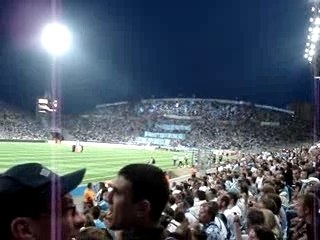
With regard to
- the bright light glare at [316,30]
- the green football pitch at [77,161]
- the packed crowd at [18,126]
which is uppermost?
the bright light glare at [316,30]

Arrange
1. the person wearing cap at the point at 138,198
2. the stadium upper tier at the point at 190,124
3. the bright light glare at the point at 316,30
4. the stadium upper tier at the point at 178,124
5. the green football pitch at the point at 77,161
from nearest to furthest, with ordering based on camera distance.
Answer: the person wearing cap at the point at 138,198
the bright light glare at the point at 316,30
the green football pitch at the point at 77,161
the stadium upper tier at the point at 178,124
the stadium upper tier at the point at 190,124

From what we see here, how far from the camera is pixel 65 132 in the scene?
9138 cm

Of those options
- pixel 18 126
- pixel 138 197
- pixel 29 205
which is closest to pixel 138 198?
pixel 138 197

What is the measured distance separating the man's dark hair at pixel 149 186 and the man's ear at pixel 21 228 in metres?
1.00

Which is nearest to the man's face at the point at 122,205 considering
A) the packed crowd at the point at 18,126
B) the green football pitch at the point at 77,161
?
the green football pitch at the point at 77,161

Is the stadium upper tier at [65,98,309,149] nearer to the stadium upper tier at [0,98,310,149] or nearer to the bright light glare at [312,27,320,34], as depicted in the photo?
the stadium upper tier at [0,98,310,149]

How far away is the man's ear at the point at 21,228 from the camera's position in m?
1.53

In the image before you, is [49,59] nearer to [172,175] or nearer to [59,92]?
[59,92]

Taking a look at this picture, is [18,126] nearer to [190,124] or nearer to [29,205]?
[190,124]

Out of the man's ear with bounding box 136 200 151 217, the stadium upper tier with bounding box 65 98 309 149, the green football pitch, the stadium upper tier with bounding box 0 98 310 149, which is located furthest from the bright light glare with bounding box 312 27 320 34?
the stadium upper tier with bounding box 65 98 309 149

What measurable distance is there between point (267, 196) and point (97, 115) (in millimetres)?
95517

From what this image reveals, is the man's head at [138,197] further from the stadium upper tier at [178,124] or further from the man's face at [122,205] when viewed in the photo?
the stadium upper tier at [178,124]

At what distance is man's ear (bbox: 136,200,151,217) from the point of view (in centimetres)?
246

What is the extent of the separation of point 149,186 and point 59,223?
0.93 meters
